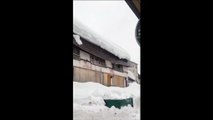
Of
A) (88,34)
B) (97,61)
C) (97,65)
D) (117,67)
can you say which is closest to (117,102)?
(97,65)

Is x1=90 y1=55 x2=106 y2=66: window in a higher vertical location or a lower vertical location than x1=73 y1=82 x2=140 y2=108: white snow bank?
higher

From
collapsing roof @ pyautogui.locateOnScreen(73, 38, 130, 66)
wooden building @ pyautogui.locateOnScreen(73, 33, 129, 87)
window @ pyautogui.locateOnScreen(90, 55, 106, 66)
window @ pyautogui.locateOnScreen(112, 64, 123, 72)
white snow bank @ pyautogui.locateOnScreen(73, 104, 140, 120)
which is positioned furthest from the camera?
A: window @ pyautogui.locateOnScreen(112, 64, 123, 72)

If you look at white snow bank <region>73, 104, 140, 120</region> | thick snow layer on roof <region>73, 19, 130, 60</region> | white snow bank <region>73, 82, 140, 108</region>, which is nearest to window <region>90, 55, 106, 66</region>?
thick snow layer on roof <region>73, 19, 130, 60</region>

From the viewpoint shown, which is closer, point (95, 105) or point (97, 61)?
point (95, 105)

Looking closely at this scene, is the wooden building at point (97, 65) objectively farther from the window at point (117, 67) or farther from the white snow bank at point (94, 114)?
the white snow bank at point (94, 114)

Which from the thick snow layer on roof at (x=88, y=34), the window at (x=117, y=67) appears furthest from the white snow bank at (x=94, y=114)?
the window at (x=117, y=67)

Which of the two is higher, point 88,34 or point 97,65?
point 88,34

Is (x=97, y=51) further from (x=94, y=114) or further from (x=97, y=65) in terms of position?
(x=94, y=114)

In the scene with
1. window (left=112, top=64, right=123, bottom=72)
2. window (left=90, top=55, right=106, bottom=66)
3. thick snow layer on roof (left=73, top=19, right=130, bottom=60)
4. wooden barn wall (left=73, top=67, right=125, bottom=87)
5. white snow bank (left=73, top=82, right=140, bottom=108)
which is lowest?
white snow bank (left=73, top=82, right=140, bottom=108)

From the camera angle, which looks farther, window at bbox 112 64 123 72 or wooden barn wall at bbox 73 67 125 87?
window at bbox 112 64 123 72

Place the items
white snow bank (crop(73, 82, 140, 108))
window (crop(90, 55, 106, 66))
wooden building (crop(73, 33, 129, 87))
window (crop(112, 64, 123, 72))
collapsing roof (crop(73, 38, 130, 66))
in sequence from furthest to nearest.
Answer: window (crop(112, 64, 123, 72)), window (crop(90, 55, 106, 66)), collapsing roof (crop(73, 38, 130, 66)), wooden building (crop(73, 33, 129, 87)), white snow bank (crop(73, 82, 140, 108))

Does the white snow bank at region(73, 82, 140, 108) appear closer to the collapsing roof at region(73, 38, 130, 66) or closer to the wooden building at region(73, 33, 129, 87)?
the wooden building at region(73, 33, 129, 87)
